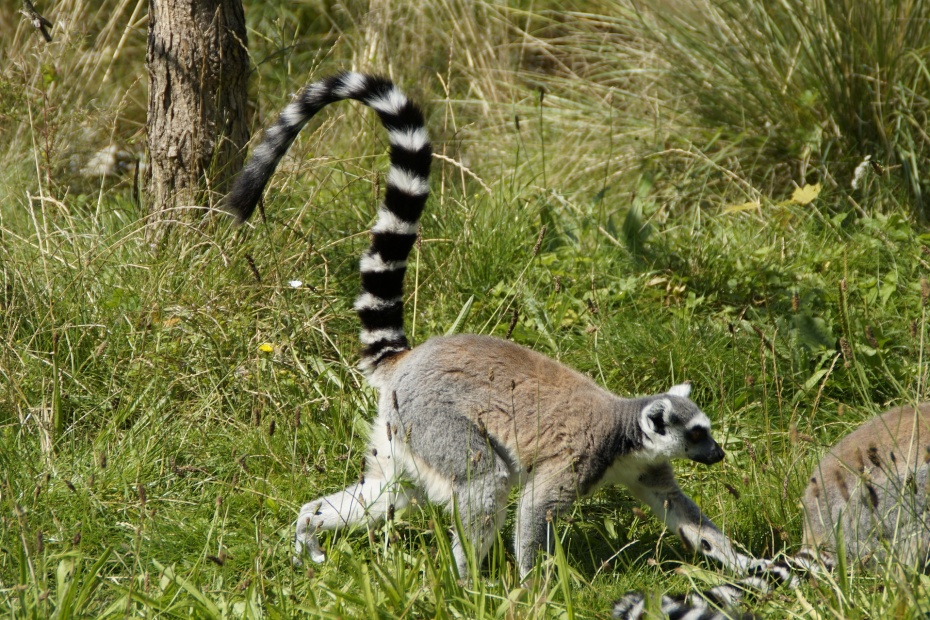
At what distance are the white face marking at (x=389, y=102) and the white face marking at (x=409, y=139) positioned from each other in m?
0.08

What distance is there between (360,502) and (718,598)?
1211mm

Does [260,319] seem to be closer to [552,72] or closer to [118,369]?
[118,369]

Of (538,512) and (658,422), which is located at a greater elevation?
(658,422)

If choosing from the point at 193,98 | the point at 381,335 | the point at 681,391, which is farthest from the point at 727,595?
the point at 193,98

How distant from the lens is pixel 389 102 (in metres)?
3.60

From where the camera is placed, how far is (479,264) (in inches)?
192

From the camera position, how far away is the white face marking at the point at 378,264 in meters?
3.58

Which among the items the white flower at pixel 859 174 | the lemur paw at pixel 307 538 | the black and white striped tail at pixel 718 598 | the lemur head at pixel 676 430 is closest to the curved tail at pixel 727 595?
the black and white striped tail at pixel 718 598

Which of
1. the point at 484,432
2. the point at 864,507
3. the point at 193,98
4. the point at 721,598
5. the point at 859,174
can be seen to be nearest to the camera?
the point at 721,598

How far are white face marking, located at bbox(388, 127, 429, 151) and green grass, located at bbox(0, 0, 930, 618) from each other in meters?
1.00

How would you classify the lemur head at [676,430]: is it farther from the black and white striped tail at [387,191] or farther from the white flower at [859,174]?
the white flower at [859,174]

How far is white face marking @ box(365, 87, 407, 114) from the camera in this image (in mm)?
3590

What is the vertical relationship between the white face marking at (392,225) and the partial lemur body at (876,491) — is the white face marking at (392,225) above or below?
above

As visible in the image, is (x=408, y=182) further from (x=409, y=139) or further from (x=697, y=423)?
(x=697, y=423)
